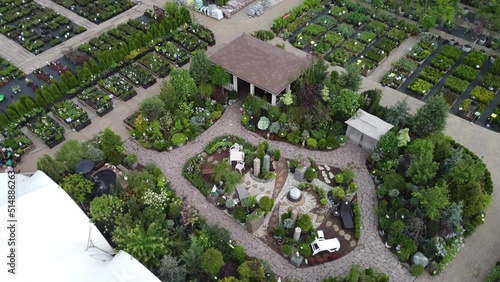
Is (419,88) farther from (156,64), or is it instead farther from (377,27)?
(156,64)

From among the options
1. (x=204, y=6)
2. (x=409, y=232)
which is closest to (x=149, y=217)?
(x=409, y=232)

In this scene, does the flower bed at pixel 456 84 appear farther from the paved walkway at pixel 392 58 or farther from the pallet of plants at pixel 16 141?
the pallet of plants at pixel 16 141

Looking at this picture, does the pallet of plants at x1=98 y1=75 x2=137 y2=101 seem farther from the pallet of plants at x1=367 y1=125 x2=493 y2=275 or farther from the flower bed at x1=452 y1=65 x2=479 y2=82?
the flower bed at x1=452 y1=65 x2=479 y2=82

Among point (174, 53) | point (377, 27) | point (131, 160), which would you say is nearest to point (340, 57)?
point (377, 27)

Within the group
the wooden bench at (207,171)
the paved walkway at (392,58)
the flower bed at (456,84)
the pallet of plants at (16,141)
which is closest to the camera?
the wooden bench at (207,171)

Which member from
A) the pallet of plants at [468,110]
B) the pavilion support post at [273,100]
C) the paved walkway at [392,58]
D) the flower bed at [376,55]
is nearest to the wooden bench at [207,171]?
the pavilion support post at [273,100]
